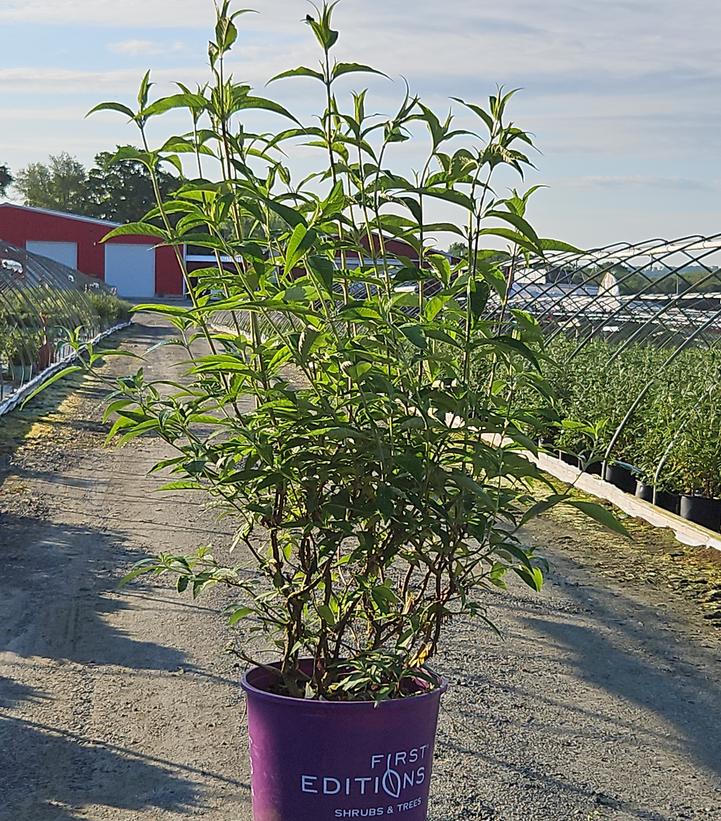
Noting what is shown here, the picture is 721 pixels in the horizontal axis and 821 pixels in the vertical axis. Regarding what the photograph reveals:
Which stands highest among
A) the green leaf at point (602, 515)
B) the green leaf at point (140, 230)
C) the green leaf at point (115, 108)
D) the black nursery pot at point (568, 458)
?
the green leaf at point (115, 108)

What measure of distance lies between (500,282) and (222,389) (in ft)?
2.44

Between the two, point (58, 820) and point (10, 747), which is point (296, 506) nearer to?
point (58, 820)

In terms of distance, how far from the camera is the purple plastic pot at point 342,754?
2568 millimetres

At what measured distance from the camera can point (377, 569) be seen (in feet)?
9.00

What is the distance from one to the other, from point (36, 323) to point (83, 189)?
188ft

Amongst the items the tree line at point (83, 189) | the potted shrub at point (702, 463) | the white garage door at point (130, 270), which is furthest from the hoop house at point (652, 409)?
the tree line at point (83, 189)

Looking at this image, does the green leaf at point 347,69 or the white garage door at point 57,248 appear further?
the white garage door at point 57,248

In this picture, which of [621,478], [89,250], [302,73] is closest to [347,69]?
[302,73]

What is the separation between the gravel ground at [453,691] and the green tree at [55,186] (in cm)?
6751

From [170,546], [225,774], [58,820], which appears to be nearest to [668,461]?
[170,546]

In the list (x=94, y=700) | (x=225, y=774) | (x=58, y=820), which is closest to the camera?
(x=58, y=820)

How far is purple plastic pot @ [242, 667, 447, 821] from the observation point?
2.57 metres

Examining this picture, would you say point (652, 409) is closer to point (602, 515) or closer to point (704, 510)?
point (704, 510)

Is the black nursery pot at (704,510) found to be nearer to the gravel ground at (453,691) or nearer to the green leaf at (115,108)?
the gravel ground at (453,691)
